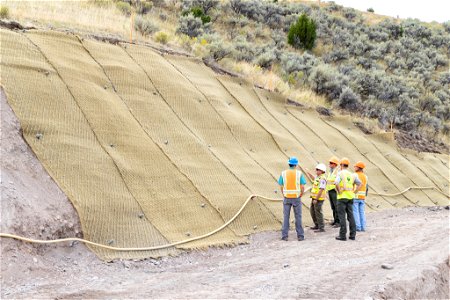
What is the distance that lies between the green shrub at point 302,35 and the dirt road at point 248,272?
22.4 meters

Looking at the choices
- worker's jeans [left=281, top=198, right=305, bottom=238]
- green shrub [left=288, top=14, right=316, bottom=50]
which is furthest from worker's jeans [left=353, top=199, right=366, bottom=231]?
green shrub [left=288, top=14, right=316, bottom=50]

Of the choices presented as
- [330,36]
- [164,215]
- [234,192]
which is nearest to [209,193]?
[234,192]

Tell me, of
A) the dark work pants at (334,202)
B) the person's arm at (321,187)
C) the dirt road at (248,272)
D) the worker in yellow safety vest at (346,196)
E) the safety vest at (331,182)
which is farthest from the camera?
the dark work pants at (334,202)

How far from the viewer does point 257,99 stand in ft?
53.8

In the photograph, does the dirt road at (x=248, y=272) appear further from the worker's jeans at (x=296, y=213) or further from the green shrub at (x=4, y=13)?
the green shrub at (x=4, y=13)

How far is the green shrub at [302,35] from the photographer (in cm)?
3042

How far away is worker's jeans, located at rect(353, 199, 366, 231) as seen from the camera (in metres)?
11.8

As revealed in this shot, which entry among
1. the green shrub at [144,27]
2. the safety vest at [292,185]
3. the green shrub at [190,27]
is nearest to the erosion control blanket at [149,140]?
the safety vest at [292,185]

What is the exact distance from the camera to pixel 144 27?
18438mm

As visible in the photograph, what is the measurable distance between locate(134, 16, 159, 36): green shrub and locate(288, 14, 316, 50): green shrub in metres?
13.6

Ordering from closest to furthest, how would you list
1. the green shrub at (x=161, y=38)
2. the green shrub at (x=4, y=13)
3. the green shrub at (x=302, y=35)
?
the green shrub at (x=4, y=13), the green shrub at (x=161, y=38), the green shrub at (x=302, y=35)

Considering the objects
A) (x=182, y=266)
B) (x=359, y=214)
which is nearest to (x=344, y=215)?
(x=359, y=214)

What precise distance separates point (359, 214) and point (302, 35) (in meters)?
20.8

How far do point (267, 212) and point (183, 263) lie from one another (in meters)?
Result: 3.29
